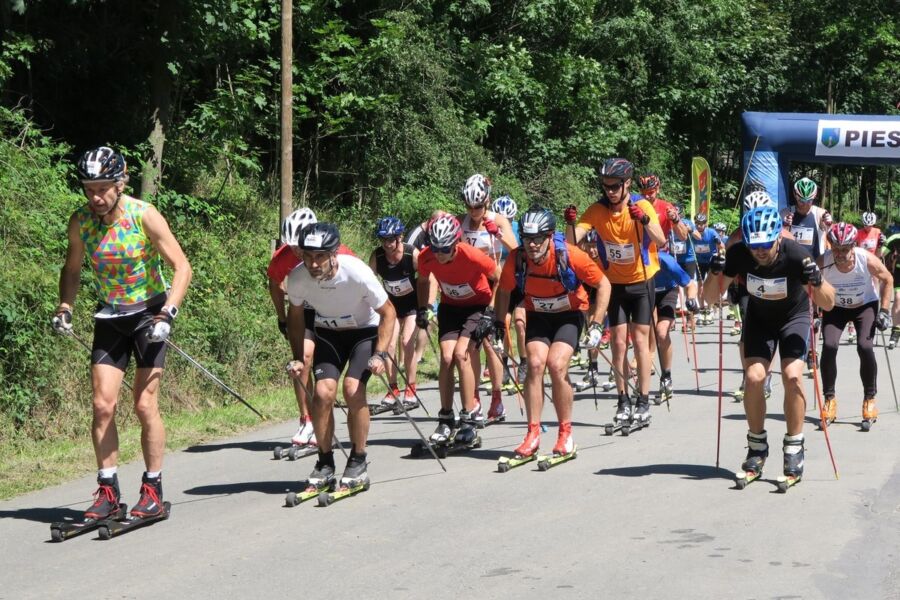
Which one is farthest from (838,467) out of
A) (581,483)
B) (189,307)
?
(189,307)

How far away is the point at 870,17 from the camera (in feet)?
132

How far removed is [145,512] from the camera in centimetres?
746

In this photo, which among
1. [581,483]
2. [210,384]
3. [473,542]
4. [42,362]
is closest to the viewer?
[473,542]

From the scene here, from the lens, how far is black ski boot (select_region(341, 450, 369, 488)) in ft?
27.2

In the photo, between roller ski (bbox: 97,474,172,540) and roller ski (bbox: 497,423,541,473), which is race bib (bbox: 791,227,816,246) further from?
roller ski (bbox: 97,474,172,540)

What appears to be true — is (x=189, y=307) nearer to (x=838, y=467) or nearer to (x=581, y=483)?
(x=581, y=483)

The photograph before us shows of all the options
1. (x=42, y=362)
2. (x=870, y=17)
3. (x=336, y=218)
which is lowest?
(x=42, y=362)

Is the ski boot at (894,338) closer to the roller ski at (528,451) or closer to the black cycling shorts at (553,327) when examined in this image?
the black cycling shorts at (553,327)

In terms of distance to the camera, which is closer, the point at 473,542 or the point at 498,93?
the point at 473,542

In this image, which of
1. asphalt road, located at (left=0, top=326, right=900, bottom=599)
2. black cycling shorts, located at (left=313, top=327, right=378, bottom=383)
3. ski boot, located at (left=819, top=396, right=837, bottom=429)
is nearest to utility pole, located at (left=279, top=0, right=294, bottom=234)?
asphalt road, located at (left=0, top=326, right=900, bottom=599)

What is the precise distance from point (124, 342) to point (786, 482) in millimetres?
4376

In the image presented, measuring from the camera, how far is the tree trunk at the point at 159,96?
57.9ft

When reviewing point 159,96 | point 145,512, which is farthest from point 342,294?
point 159,96

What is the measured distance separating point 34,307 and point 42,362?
615 millimetres
